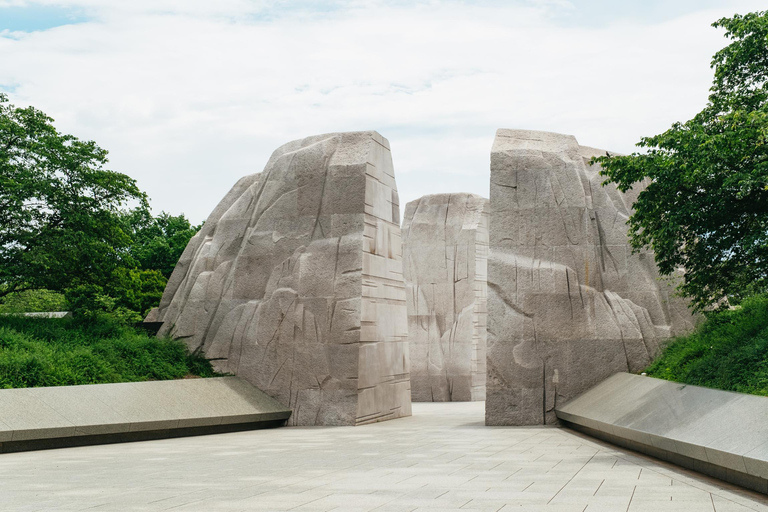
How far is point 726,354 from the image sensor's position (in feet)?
33.6

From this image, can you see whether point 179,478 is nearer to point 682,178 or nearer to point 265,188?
point 682,178

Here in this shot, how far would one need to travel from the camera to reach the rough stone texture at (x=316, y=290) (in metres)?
14.2

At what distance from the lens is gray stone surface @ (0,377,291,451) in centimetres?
1058

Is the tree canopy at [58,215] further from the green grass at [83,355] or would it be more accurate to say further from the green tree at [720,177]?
the green tree at [720,177]

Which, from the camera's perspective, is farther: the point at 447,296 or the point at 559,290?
the point at 447,296

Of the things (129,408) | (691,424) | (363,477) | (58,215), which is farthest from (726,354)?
(58,215)

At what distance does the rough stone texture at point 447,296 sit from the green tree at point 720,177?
41.1 ft

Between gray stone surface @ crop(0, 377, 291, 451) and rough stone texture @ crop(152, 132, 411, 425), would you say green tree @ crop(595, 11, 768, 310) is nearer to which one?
rough stone texture @ crop(152, 132, 411, 425)

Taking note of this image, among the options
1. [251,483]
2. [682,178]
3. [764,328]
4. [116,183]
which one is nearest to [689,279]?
[764,328]

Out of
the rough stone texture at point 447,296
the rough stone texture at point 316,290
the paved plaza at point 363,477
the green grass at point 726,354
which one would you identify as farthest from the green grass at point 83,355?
the rough stone texture at point 447,296

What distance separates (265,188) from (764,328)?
10158 mm

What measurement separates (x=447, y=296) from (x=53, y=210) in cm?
1222

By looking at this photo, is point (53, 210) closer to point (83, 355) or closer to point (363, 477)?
point (83, 355)

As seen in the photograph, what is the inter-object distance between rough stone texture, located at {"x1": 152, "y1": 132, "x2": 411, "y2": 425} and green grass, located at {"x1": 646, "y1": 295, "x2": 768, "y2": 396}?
207 inches
